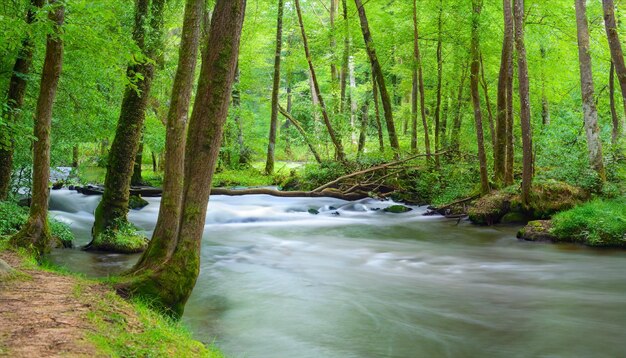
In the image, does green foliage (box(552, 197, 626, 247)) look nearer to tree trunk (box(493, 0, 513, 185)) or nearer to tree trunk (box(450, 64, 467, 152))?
tree trunk (box(493, 0, 513, 185))

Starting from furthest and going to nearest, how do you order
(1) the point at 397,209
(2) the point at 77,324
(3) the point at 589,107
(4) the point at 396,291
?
1. (1) the point at 397,209
2. (3) the point at 589,107
3. (4) the point at 396,291
4. (2) the point at 77,324

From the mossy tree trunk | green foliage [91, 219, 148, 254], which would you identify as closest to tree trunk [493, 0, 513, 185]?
green foliage [91, 219, 148, 254]

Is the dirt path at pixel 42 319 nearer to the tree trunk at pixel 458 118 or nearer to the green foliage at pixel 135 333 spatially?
the green foliage at pixel 135 333

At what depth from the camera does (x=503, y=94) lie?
661 inches

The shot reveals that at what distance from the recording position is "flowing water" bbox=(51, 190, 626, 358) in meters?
6.62

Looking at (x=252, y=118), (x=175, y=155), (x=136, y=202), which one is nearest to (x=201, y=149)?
(x=175, y=155)

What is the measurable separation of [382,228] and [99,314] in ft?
41.0

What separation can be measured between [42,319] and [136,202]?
1377cm

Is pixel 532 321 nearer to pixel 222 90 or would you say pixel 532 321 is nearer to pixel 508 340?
pixel 508 340

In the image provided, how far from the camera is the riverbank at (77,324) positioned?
153 inches

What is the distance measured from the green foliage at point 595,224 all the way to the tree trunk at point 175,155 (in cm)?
1021

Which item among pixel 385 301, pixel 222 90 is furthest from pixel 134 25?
pixel 385 301

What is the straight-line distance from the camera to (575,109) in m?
23.0

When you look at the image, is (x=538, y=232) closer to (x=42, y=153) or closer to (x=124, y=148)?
(x=124, y=148)
